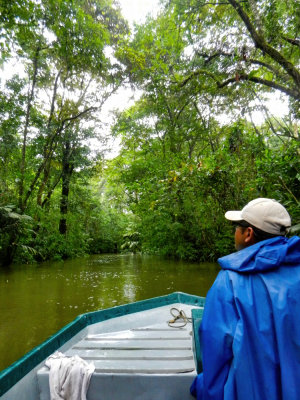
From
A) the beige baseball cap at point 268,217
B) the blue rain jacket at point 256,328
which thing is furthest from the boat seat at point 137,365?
the beige baseball cap at point 268,217

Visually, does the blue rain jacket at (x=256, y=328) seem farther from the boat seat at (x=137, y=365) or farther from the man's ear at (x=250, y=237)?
the boat seat at (x=137, y=365)

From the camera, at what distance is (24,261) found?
1116cm

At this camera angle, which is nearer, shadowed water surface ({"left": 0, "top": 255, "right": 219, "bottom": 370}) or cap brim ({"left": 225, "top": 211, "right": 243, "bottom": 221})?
cap brim ({"left": 225, "top": 211, "right": 243, "bottom": 221})

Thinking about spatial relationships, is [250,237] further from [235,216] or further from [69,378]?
[69,378]

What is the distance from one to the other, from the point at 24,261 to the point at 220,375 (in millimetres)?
11903

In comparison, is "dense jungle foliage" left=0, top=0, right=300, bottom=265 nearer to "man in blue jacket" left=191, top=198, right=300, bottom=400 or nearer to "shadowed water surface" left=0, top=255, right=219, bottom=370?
"shadowed water surface" left=0, top=255, right=219, bottom=370

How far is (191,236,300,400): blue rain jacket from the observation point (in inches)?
40.0

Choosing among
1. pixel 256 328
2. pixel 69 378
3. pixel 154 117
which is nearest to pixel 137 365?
pixel 69 378

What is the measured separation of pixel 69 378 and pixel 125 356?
1.85ft

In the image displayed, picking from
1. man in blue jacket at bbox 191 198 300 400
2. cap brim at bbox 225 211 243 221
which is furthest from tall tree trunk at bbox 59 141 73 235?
man in blue jacket at bbox 191 198 300 400

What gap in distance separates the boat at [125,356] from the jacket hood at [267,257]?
1.00m

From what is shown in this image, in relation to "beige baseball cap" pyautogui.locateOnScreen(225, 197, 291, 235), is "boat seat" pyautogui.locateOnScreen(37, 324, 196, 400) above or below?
below

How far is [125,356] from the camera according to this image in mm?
2279

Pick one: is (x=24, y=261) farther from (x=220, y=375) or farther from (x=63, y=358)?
(x=220, y=375)
